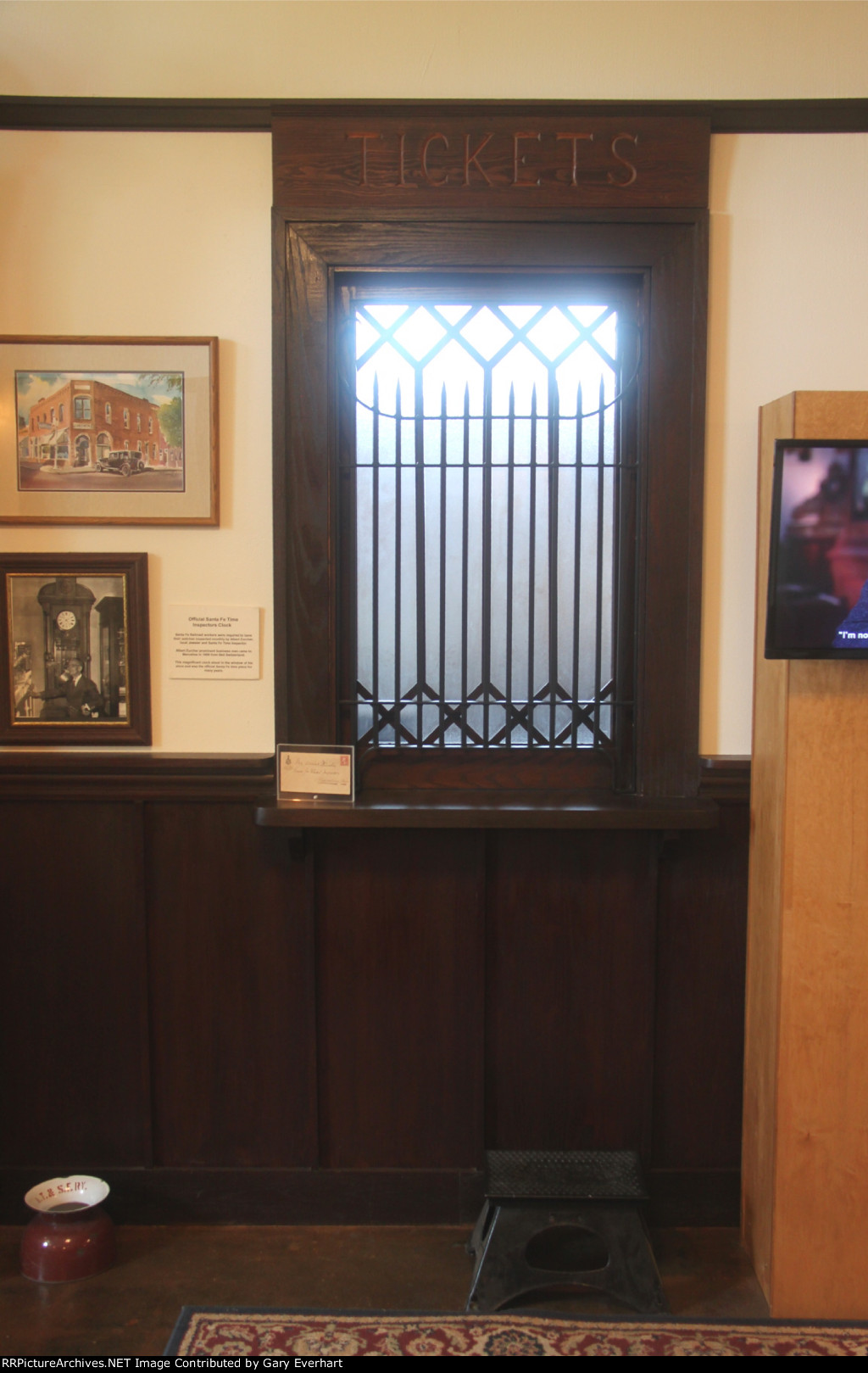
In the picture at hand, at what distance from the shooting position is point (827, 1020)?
216 cm

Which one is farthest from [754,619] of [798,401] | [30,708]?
[30,708]

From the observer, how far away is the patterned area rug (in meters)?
2.00

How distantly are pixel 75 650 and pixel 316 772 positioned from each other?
29.0 inches

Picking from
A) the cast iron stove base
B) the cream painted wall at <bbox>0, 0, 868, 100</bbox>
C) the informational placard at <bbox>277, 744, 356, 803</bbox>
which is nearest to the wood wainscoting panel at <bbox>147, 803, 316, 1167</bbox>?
the informational placard at <bbox>277, 744, 356, 803</bbox>

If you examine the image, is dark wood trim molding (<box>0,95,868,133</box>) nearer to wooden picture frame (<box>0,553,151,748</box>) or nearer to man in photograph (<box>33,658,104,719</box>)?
wooden picture frame (<box>0,553,151,748</box>)

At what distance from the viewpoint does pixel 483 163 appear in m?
2.29

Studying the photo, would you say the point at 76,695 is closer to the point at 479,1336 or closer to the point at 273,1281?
the point at 273,1281

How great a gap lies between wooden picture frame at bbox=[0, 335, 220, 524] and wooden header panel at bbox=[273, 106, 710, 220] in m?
0.51

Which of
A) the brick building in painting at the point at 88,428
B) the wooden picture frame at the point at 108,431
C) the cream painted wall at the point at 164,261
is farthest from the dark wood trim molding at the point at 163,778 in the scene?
the brick building in painting at the point at 88,428

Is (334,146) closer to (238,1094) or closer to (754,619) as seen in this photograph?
(754,619)

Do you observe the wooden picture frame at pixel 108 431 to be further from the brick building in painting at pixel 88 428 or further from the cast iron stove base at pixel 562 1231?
the cast iron stove base at pixel 562 1231

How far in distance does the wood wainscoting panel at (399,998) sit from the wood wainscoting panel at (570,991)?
7 centimetres

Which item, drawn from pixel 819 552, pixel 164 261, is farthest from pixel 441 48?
pixel 819 552

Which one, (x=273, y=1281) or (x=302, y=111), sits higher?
(x=302, y=111)
